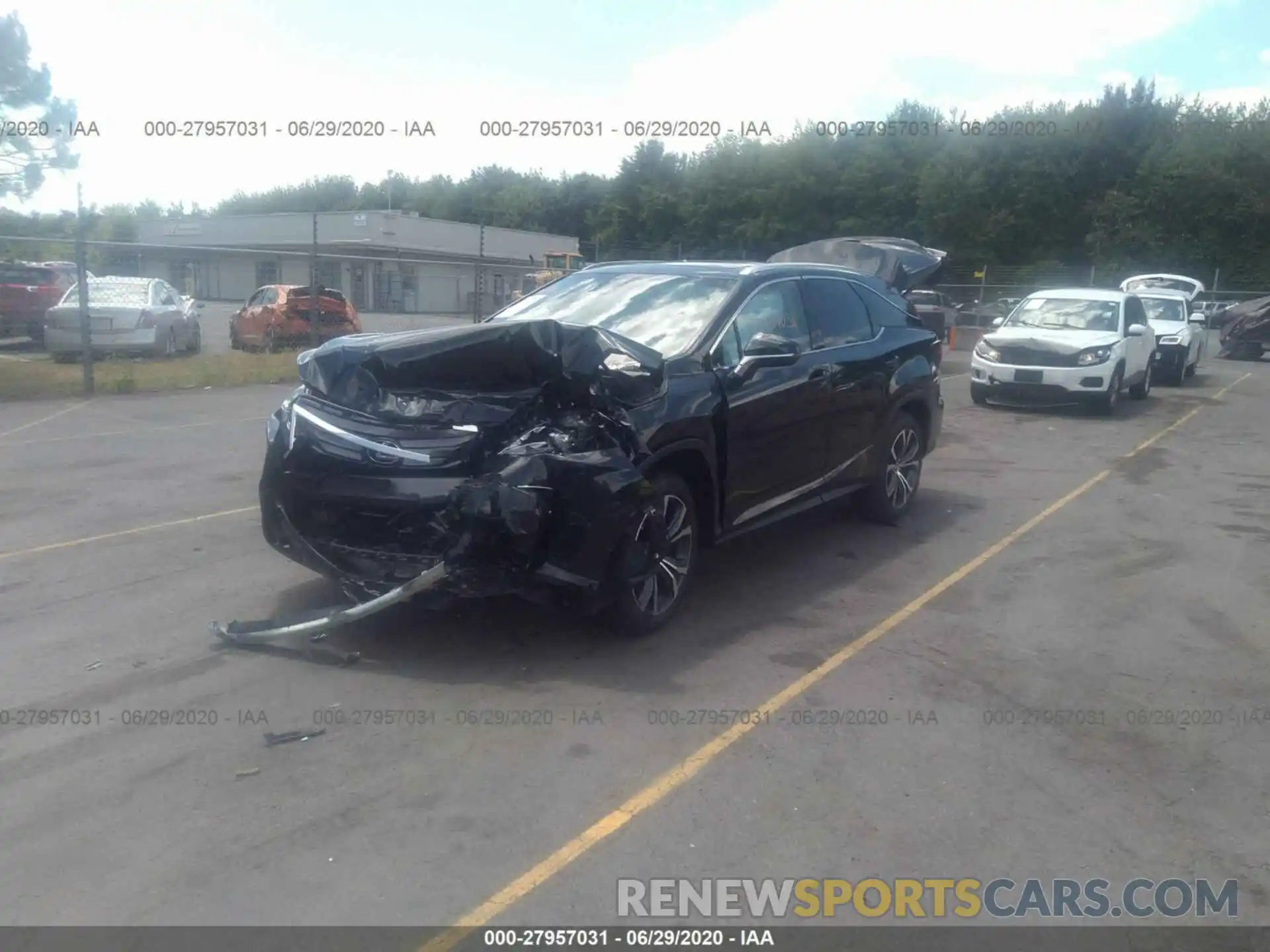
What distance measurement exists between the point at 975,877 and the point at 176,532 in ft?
18.6

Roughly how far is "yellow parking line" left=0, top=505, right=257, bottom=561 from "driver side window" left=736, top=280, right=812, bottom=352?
3916 mm

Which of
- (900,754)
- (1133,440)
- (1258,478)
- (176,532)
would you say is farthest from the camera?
(1133,440)

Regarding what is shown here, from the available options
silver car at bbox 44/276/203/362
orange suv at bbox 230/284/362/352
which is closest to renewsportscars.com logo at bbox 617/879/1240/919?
silver car at bbox 44/276/203/362

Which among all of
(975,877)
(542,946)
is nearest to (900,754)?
(975,877)

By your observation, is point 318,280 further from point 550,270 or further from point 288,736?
point 288,736

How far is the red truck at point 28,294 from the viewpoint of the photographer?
17.2m

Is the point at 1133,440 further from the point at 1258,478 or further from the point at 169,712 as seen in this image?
the point at 169,712

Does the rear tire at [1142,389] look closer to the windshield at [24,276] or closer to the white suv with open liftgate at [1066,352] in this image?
the white suv with open liftgate at [1066,352]

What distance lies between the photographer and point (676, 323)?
6.36 metres

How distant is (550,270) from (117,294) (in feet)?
33.9

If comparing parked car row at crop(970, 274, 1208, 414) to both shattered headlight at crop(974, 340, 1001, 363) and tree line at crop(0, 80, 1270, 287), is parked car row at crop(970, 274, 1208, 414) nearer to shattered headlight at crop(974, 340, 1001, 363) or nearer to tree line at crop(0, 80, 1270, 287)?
shattered headlight at crop(974, 340, 1001, 363)

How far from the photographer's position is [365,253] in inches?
1722

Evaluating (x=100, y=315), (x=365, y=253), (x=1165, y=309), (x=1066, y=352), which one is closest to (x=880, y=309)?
(x=1066, y=352)

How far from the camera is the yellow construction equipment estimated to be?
857 inches
